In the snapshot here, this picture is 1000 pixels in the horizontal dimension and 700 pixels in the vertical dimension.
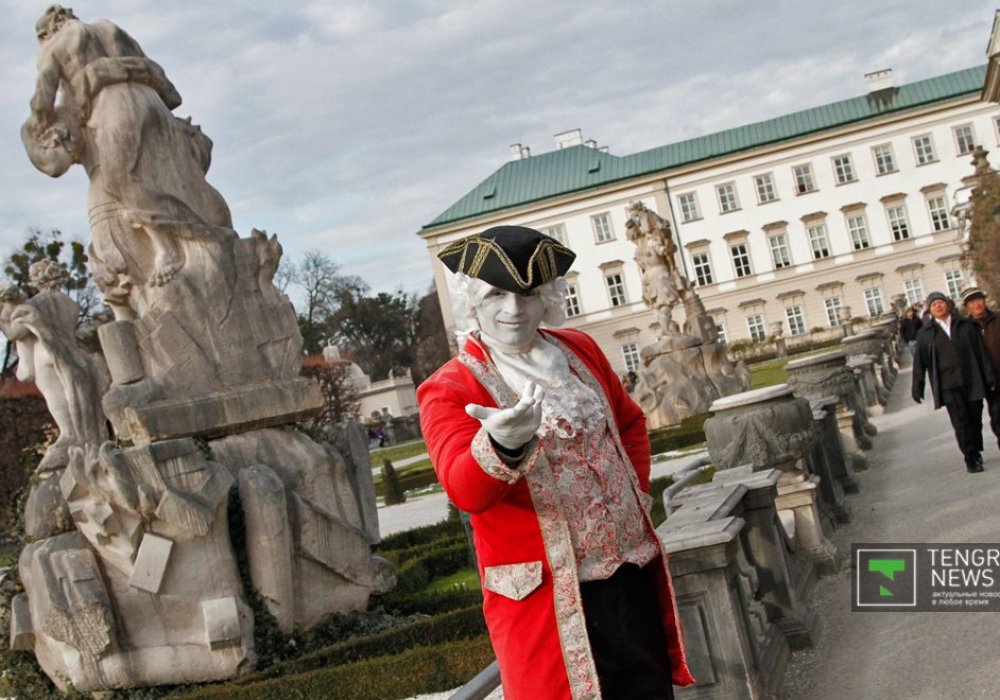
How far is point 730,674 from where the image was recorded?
11.7 ft

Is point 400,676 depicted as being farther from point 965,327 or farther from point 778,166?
point 778,166

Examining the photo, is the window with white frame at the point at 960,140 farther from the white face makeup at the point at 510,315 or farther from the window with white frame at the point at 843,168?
the white face makeup at the point at 510,315

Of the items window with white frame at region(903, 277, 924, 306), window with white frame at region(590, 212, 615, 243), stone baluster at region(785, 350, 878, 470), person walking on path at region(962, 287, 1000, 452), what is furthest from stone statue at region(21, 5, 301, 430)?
window with white frame at region(590, 212, 615, 243)

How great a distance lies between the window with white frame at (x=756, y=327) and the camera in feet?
181

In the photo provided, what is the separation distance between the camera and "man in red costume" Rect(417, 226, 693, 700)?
2.41 metres

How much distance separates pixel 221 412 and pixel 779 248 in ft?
172

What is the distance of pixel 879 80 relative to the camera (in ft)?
179

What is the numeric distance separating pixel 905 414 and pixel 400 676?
10.1 m

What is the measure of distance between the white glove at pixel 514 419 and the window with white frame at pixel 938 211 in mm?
55490

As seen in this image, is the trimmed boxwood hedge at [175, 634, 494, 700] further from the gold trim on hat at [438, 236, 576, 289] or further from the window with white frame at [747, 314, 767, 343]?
the window with white frame at [747, 314, 767, 343]

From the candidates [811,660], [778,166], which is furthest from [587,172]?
[811,660]

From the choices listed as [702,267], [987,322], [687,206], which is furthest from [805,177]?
[987,322]

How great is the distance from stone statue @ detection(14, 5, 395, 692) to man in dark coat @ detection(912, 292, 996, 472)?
14.3ft

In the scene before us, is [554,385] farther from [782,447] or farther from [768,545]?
[782,447]
